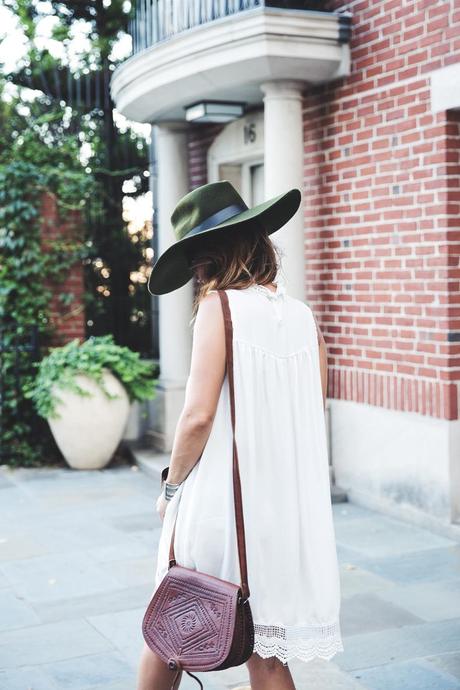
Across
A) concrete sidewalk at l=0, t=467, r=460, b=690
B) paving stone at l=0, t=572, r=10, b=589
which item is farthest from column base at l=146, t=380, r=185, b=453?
paving stone at l=0, t=572, r=10, b=589

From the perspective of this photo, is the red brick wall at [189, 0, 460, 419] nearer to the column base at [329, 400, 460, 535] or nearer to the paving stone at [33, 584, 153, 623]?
the column base at [329, 400, 460, 535]

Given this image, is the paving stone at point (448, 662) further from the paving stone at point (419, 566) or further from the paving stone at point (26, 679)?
the paving stone at point (26, 679)

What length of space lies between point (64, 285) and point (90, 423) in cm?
173

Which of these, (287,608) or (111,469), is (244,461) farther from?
(111,469)

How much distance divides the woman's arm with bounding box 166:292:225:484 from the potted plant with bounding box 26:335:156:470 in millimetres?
5477

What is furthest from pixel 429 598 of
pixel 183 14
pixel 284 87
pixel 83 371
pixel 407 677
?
pixel 183 14

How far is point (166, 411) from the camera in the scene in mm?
8758

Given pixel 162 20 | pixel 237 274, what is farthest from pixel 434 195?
pixel 237 274

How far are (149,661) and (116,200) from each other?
10145mm

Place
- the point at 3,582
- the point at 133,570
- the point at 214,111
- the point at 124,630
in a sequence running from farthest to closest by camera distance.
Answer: the point at 214,111 → the point at 133,570 → the point at 3,582 → the point at 124,630

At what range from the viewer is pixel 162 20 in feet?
25.7

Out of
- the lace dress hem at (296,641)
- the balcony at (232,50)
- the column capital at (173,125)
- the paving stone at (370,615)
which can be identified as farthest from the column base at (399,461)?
the lace dress hem at (296,641)

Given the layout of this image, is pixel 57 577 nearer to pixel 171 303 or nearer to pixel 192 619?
pixel 192 619

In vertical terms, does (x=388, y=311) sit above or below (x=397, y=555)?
above
